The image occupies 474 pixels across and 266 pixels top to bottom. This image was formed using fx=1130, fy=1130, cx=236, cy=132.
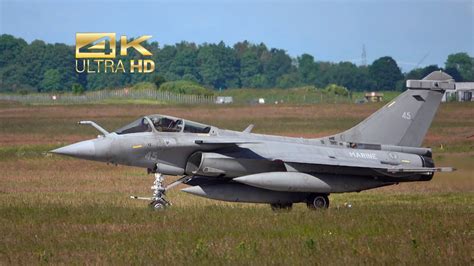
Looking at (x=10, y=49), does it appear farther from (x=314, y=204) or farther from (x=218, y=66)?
(x=314, y=204)

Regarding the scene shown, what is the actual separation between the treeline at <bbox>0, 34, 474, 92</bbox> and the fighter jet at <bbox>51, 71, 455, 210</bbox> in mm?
71682

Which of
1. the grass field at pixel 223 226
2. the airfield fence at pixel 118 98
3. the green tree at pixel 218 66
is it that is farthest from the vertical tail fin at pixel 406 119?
the green tree at pixel 218 66

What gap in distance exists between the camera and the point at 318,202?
2142cm

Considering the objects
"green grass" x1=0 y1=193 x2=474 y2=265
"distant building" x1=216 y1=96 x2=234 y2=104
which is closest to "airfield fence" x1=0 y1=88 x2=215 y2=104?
"distant building" x1=216 y1=96 x2=234 y2=104

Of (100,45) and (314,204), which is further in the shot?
(100,45)

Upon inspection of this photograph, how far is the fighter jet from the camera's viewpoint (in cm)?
2042

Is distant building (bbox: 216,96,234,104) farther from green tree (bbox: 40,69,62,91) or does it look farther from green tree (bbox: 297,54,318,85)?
green tree (bbox: 297,54,318,85)

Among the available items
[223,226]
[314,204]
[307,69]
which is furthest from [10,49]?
[223,226]

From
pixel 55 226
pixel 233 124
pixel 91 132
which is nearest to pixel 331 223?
pixel 55 226

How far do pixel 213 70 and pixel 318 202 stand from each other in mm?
118131

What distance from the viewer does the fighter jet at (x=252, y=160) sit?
20.4 metres

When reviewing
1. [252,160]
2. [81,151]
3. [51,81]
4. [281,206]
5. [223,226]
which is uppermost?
[81,151]

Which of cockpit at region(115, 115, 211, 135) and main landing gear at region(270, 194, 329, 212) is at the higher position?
cockpit at region(115, 115, 211, 135)

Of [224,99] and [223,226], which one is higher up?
[223,226]
